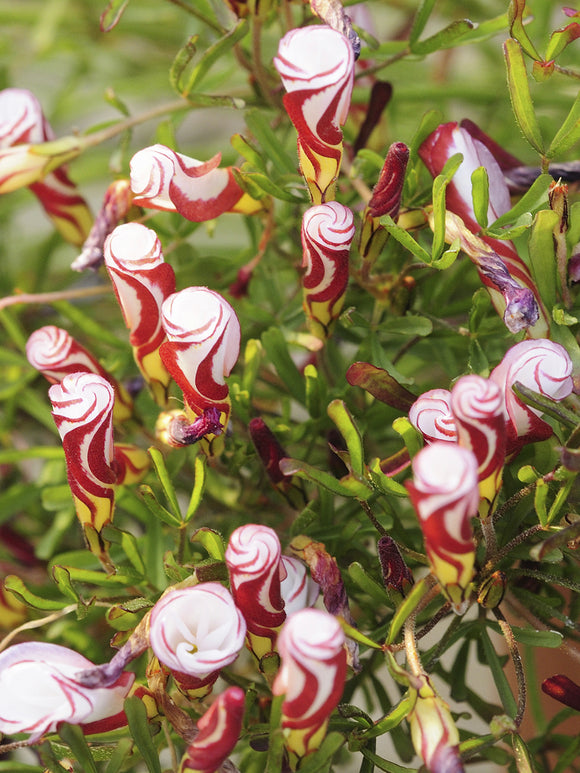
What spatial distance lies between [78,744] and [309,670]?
0.09 metres

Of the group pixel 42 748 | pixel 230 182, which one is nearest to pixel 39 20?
pixel 230 182

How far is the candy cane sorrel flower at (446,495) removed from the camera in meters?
0.22

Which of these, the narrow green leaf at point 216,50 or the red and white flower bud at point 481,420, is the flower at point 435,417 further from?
the narrow green leaf at point 216,50

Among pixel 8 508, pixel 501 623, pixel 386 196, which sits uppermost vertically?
pixel 386 196

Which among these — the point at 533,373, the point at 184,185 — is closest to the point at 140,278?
the point at 184,185

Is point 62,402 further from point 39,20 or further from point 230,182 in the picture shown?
point 39,20

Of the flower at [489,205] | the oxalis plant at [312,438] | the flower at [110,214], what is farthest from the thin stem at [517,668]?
the flower at [110,214]

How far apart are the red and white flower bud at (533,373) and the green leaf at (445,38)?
0.15 m

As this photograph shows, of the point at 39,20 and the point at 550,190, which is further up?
the point at 550,190

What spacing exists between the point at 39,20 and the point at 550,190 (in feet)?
1.65

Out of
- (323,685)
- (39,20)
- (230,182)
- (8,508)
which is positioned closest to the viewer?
(323,685)

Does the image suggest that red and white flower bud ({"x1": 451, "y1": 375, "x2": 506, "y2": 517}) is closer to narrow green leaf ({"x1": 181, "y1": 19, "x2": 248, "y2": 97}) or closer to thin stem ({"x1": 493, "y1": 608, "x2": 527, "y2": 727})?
thin stem ({"x1": 493, "y1": 608, "x2": 527, "y2": 727})

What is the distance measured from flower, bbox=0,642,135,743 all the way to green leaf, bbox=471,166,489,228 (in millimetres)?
203

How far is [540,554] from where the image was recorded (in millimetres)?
255
